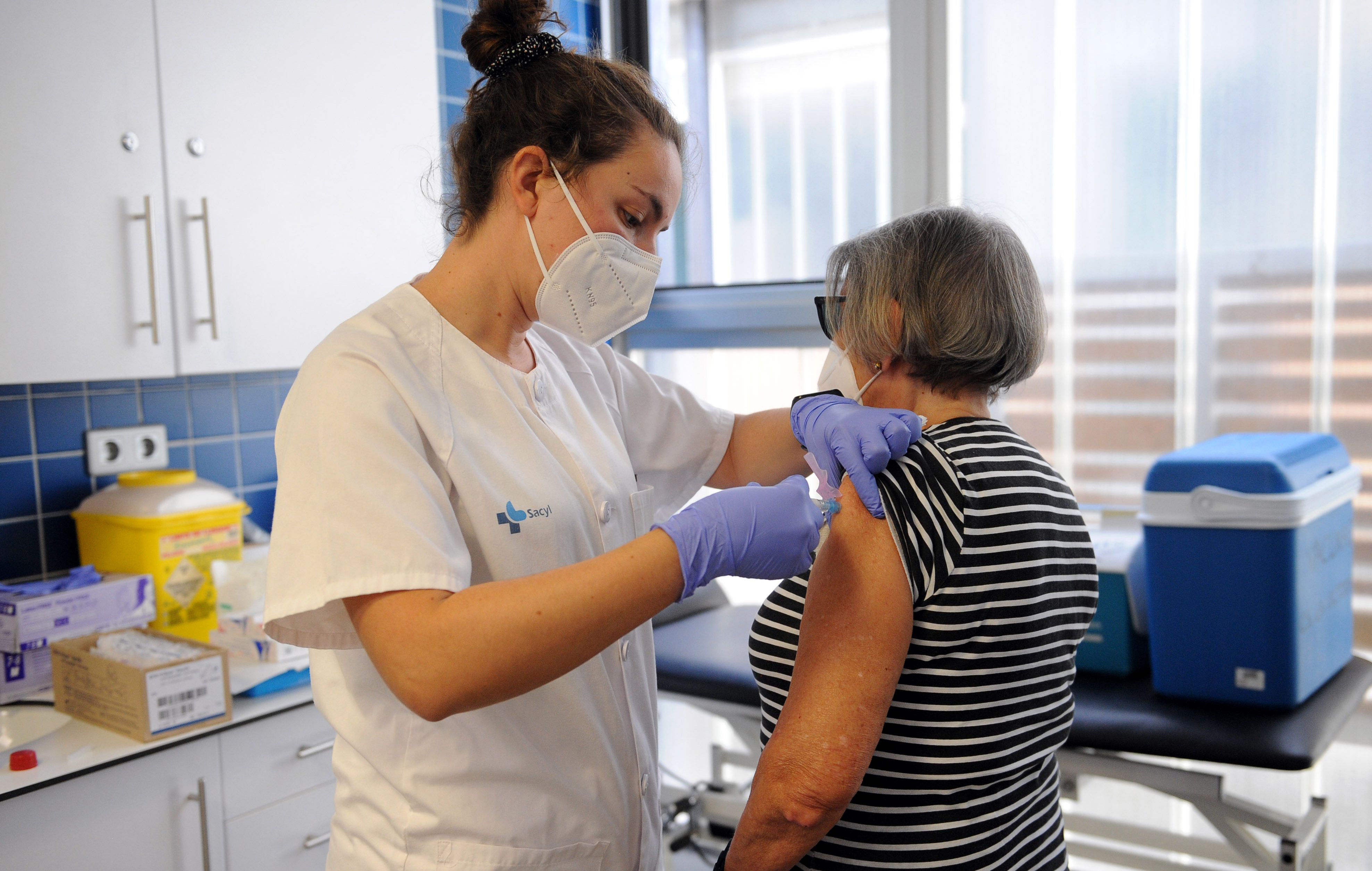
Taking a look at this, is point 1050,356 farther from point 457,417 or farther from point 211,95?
point 211,95

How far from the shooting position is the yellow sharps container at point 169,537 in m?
2.02

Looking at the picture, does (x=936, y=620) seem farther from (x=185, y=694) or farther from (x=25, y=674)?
(x=25, y=674)

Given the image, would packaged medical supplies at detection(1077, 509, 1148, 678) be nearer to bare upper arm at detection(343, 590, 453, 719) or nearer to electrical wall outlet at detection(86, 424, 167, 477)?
bare upper arm at detection(343, 590, 453, 719)

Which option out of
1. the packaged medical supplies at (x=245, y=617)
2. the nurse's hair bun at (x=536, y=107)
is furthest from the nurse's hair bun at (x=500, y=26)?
the packaged medical supplies at (x=245, y=617)

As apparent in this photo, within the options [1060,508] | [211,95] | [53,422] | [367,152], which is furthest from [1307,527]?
[53,422]

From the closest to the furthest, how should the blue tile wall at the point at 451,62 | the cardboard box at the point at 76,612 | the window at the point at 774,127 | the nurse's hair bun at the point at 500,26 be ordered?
the nurse's hair bun at the point at 500,26
the cardboard box at the point at 76,612
the window at the point at 774,127
the blue tile wall at the point at 451,62

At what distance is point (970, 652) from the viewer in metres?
1.02

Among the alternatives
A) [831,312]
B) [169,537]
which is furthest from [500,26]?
[169,537]

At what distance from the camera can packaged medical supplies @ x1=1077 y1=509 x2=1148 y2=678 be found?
6.34ft

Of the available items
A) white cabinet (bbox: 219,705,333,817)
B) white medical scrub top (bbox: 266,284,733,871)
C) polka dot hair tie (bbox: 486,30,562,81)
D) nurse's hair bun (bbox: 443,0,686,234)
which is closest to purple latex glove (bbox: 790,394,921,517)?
white medical scrub top (bbox: 266,284,733,871)

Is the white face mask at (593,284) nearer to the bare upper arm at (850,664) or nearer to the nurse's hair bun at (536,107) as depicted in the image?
the nurse's hair bun at (536,107)

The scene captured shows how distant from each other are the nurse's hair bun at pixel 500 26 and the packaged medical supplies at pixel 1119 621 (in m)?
1.42

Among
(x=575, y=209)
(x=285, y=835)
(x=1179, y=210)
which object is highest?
(x=1179, y=210)

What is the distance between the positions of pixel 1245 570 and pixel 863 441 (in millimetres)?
1064
